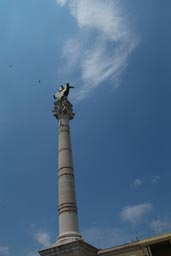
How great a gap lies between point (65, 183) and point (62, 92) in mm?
9426

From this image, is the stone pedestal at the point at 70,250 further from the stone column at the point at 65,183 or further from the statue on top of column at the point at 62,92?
the statue on top of column at the point at 62,92

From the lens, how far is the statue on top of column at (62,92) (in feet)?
91.4

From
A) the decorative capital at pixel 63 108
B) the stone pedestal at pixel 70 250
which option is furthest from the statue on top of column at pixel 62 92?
the stone pedestal at pixel 70 250

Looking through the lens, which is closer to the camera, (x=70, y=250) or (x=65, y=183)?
(x=70, y=250)

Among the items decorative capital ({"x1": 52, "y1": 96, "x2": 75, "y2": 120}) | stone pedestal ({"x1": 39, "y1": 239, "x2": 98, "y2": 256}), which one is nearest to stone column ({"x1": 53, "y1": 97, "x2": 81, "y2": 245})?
decorative capital ({"x1": 52, "y1": 96, "x2": 75, "y2": 120})

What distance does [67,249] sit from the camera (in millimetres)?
18812

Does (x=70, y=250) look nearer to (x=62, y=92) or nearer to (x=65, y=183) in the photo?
(x=65, y=183)

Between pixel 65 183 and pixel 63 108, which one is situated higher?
pixel 63 108

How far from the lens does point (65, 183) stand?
2230 centimetres

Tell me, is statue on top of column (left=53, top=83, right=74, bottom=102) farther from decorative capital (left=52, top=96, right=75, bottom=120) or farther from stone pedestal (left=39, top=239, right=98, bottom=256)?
stone pedestal (left=39, top=239, right=98, bottom=256)

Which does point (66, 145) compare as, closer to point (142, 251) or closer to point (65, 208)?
point (65, 208)

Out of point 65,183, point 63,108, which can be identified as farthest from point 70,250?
point 63,108

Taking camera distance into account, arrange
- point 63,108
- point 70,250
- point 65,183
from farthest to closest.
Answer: point 63,108 → point 65,183 → point 70,250

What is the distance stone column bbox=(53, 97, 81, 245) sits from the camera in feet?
66.4
